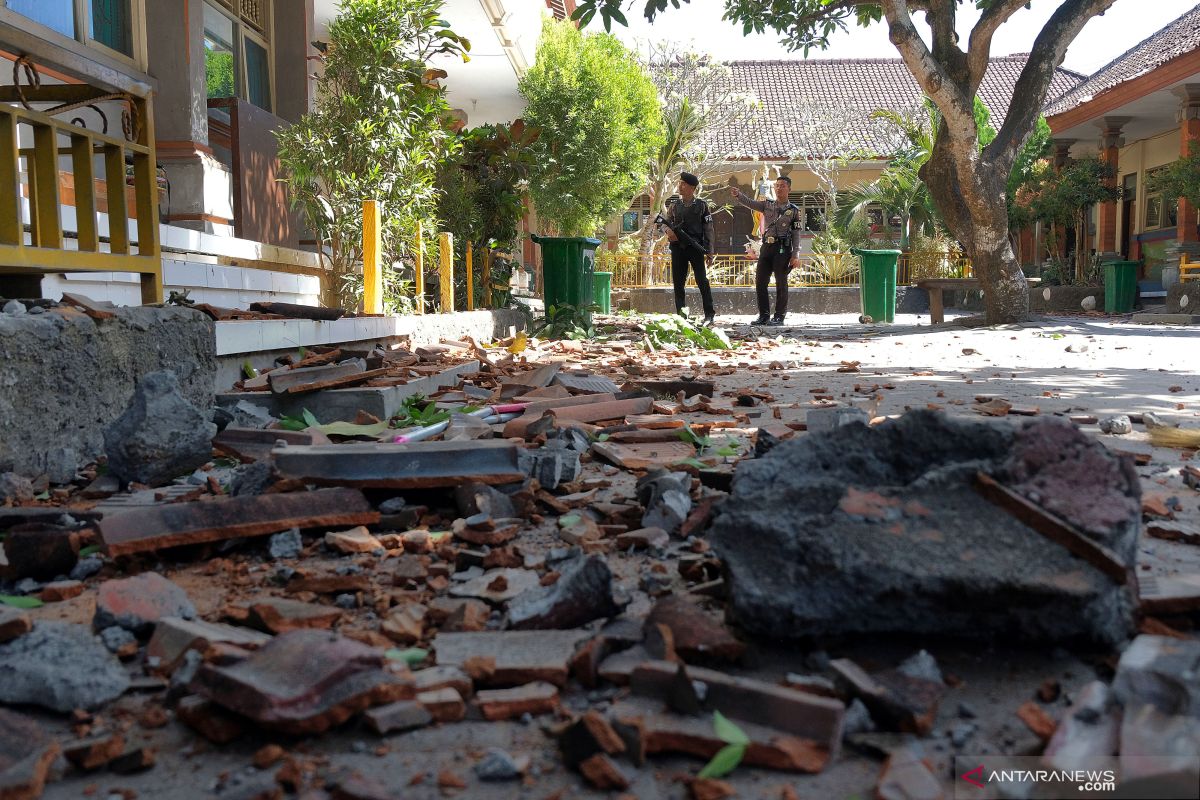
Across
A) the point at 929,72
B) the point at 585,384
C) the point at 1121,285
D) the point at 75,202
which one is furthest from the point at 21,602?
the point at 1121,285

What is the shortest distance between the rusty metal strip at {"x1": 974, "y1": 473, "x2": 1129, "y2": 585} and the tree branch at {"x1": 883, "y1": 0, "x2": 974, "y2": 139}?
10.1 m

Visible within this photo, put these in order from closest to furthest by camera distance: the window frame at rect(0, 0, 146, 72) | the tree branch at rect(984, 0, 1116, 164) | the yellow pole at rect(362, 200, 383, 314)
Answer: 1. the window frame at rect(0, 0, 146, 72)
2. the yellow pole at rect(362, 200, 383, 314)
3. the tree branch at rect(984, 0, 1116, 164)

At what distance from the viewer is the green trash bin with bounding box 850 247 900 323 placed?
1421cm

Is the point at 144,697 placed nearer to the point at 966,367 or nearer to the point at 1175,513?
the point at 1175,513

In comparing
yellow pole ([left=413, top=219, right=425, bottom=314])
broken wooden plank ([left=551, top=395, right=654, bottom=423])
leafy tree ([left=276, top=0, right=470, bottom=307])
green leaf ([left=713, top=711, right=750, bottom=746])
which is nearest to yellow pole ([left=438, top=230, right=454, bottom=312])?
yellow pole ([left=413, top=219, right=425, bottom=314])

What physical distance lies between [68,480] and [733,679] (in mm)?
2619

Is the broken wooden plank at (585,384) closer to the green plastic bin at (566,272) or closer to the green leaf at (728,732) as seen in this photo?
the green leaf at (728,732)

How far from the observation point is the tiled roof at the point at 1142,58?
15352 mm

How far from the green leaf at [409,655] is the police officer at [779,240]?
36.1 feet

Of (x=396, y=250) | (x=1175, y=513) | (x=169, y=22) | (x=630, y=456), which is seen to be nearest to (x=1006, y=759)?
(x=1175, y=513)

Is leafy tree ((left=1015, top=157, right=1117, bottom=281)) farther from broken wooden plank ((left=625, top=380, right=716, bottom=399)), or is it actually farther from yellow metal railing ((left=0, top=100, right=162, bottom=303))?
yellow metal railing ((left=0, top=100, right=162, bottom=303))

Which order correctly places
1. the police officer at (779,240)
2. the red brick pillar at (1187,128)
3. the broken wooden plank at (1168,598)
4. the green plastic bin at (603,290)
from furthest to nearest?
the green plastic bin at (603,290) → the red brick pillar at (1187,128) → the police officer at (779,240) → the broken wooden plank at (1168,598)

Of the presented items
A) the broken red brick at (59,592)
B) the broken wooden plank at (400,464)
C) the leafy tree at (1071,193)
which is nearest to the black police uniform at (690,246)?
the broken wooden plank at (400,464)

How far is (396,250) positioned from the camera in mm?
7891
